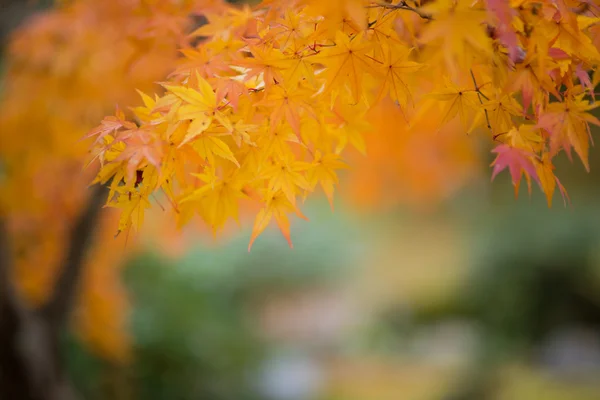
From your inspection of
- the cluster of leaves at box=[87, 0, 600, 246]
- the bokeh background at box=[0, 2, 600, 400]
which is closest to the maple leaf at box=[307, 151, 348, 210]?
the cluster of leaves at box=[87, 0, 600, 246]

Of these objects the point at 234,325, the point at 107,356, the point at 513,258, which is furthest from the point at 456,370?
the point at 107,356

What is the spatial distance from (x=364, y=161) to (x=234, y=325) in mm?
2206

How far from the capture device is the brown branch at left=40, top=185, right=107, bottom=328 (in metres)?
2.73

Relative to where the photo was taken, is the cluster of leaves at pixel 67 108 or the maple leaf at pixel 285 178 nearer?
the maple leaf at pixel 285 178

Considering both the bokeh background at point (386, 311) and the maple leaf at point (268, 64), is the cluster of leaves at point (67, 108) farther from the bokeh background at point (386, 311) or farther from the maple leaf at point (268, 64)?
the maple leaf at point (268, 64)

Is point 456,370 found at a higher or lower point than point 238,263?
higher

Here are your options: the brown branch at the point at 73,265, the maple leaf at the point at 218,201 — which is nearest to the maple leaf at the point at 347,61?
the maple leaf at the point at 218,201

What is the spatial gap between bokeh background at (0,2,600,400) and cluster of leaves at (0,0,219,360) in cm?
4

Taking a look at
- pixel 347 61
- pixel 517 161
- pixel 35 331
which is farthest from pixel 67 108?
pixel 517 161

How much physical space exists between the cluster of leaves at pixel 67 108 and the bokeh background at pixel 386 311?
0.04 meters

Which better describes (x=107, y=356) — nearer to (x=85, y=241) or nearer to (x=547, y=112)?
(x=85, y=241)

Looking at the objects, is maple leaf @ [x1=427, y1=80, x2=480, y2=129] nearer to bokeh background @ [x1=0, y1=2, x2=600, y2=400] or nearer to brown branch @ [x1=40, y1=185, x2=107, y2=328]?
brown branch @ [x1=40, y1=185, x2=107, y2=328]

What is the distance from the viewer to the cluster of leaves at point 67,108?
1.99m

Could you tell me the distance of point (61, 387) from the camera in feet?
10.0
